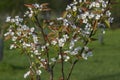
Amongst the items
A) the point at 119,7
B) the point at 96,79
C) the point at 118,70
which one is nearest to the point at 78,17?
the point at 96,79

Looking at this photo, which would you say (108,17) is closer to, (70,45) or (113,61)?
(70,45)

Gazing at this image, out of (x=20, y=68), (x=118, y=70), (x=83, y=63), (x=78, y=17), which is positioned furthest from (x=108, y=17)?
(x=83, y=63)

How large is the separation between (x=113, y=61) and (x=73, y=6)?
17368mm

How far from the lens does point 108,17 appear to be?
257 inches

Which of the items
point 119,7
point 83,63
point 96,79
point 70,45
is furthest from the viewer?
point 119,7

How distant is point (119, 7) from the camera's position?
48.5 metres

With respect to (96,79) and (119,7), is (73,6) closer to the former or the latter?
(96,79)

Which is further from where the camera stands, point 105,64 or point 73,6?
point 105,64

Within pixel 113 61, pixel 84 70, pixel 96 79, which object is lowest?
pixel 113 61

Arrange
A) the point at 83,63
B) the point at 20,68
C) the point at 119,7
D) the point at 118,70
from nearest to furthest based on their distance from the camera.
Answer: the point at 118,70 → the point at 20,68 → the point at 83,63 → the point at 119,7

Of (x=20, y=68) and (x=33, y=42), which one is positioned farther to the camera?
(x=20, y=68)

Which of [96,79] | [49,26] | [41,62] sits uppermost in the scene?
[49,26]

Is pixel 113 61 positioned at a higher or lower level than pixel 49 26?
lower

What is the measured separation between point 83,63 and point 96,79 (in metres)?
5.99
